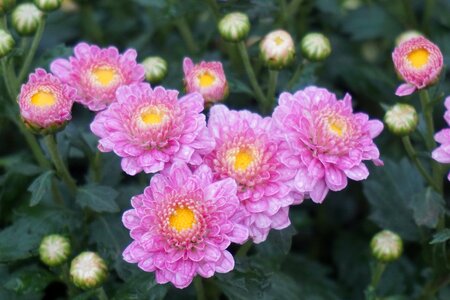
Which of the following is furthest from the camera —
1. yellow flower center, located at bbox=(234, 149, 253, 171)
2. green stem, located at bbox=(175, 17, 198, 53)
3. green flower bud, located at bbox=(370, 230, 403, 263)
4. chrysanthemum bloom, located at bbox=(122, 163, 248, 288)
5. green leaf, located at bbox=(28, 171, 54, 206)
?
green stem, located at bbox=(175, 17, 198, 53)

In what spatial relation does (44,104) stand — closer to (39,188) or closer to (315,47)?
(39,188)

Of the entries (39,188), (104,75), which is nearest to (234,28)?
(104,75)

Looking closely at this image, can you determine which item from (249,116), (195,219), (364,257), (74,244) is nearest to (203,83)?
(249,116)

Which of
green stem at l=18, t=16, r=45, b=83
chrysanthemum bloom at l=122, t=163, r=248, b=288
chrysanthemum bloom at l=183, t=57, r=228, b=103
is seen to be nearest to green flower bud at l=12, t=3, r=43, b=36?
green stem at l=18, t=16, r=45, b=83

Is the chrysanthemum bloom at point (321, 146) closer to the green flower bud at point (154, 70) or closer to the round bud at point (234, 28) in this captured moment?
the round bud at point (234, 28)

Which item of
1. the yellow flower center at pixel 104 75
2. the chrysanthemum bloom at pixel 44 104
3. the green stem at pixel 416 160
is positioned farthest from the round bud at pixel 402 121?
the chrysanthemum bloom at pixel 44 104

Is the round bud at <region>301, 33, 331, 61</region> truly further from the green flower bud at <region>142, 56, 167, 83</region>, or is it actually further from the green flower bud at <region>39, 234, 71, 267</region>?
the green flower bud at <region>39, 234, 71, 267</region>
